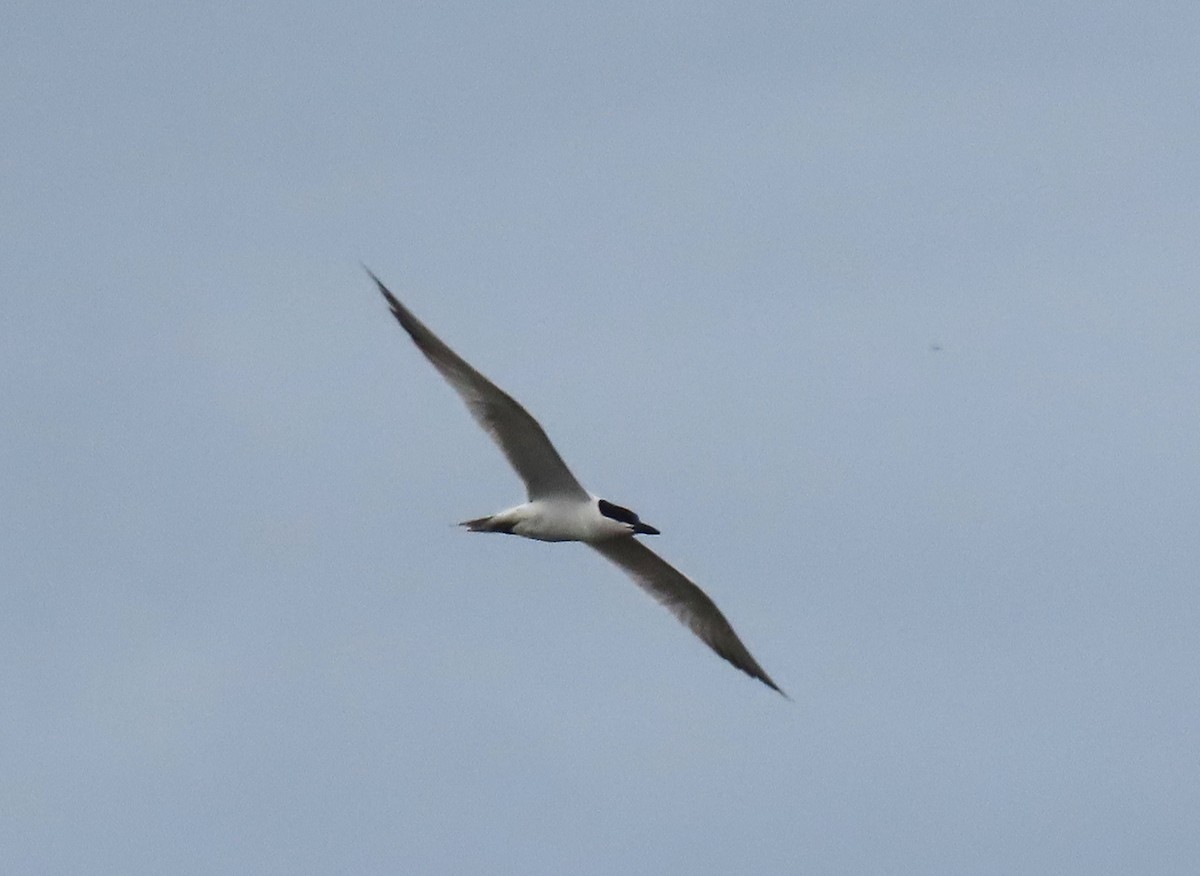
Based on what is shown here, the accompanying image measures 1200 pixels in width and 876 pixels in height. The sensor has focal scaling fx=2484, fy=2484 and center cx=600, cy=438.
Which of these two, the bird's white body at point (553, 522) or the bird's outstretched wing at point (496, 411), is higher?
the bird's outstretched wing at point (496, 411)

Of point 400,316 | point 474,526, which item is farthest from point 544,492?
point 400,316

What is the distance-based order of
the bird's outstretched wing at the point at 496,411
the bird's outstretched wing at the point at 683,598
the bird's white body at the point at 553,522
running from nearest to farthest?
the bird's outstretched wing at the point at 496,411 → the bird's white body at the point at 553,522 → the bird's outstretched wing at the point at 683,598

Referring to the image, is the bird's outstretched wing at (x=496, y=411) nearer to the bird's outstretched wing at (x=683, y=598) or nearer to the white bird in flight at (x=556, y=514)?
the white bird in flight at (x=556, y=514)

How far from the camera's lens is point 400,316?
82.6 feet

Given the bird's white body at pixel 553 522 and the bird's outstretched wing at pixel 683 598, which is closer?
the bird's white body at pixel 553 522

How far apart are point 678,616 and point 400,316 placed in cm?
577

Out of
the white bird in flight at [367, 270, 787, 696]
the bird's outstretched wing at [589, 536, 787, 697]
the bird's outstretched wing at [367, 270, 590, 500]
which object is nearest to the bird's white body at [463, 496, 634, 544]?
the white bird in flight at [367, 270, 787, 696]

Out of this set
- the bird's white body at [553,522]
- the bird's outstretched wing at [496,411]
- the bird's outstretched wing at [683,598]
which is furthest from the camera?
the bird's outstretched wing at [683,598]

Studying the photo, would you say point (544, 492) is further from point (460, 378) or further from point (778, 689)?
point (778, 689)

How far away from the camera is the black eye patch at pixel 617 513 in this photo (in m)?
27.1

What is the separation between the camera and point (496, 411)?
25.4 metres

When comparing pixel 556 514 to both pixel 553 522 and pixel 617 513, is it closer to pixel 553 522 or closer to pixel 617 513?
pixel 553 522

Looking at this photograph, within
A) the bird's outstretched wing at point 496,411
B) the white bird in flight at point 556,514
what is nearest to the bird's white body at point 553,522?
the white bird in flight at point 556,514

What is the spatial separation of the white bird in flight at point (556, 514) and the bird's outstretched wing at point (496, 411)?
1cm
